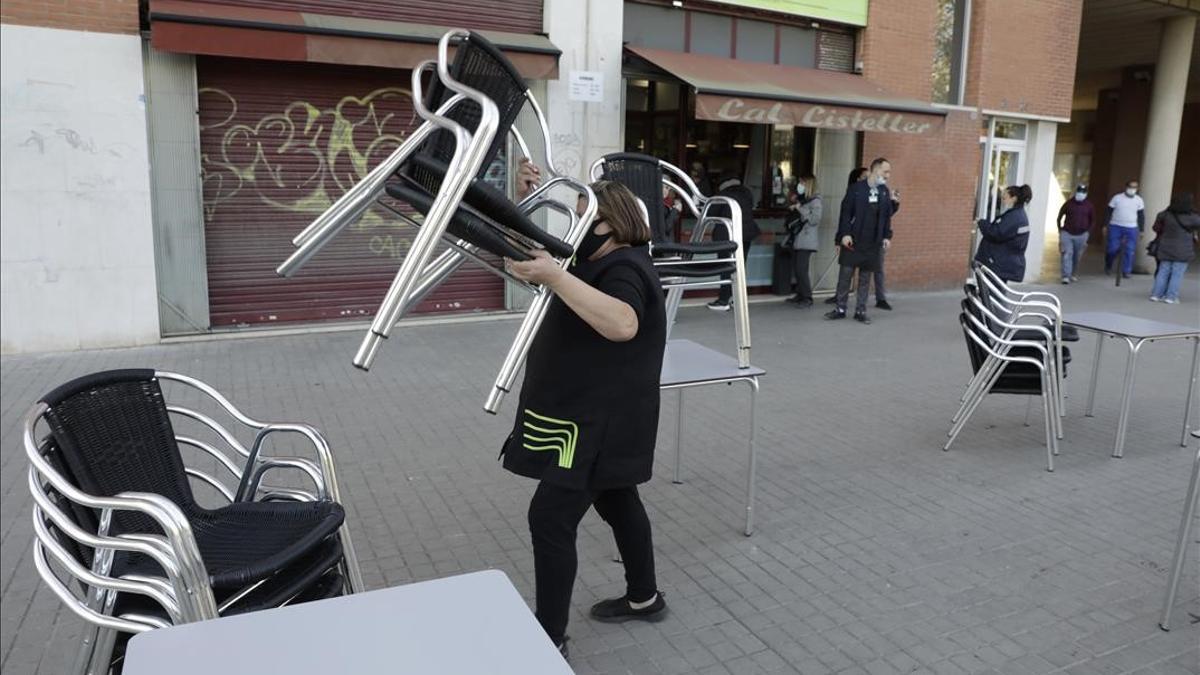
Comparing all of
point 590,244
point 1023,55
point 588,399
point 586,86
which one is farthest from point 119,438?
point 1023,55

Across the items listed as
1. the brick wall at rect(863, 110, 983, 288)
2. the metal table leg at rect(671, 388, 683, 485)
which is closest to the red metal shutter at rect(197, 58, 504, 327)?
the metal table leg at rect(671, 388, 683, 485)

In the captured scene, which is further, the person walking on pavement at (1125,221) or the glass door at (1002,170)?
the person walking on pavement at (1125,221)

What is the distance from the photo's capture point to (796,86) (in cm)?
1057

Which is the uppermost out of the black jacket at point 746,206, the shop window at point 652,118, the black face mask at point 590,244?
the shop window at point 652,118

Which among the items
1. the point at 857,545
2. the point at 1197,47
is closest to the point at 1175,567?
the point at 857,545

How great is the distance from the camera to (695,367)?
4379 mm

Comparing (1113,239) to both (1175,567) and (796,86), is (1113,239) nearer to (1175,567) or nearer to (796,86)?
(796,86)

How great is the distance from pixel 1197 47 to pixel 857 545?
2066cm

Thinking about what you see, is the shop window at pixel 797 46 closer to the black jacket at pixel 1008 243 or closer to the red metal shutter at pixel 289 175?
the black jacket at pixel 1008 243

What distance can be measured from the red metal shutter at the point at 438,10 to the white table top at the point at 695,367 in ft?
19.3

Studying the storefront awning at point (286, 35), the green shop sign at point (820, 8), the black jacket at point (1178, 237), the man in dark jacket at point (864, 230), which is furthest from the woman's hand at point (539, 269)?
the black jacket at point (1178, 237)

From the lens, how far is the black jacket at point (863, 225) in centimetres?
1045

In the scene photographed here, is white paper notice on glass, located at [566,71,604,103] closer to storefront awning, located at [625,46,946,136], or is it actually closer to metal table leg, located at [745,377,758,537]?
storefront awning, located at [625,46,946,136]

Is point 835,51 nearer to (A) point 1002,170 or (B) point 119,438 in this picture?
(A) point 1002,170
